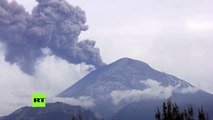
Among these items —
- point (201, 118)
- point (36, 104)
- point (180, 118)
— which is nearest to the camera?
point (36, 104)

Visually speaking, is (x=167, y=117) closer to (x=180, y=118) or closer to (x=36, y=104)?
(x=180, y=118)

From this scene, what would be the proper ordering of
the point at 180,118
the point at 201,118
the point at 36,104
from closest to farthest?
the point at 36,104 < the point at 201,118 < the point at 180,118

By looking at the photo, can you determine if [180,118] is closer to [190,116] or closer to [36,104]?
[190,116]

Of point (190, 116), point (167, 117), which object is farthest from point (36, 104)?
point (190, 116)

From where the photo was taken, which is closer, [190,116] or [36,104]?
[36,104]

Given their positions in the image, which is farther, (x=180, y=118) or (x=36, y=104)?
(x=180, y=118)

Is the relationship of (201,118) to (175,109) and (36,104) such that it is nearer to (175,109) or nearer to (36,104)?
(175,109)

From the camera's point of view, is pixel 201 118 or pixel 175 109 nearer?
pixel 201 118

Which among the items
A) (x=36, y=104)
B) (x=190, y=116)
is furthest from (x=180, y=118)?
(x=36, y=104)
